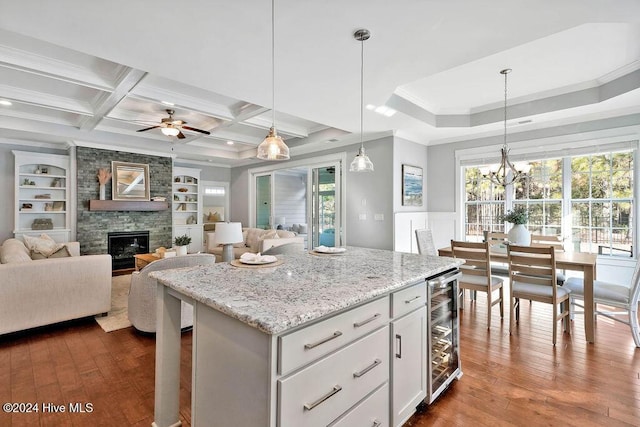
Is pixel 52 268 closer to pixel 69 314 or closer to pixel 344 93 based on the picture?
pixel 69 314

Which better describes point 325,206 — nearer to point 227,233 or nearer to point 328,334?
point 227,233

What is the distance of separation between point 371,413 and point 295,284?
2.45 ft

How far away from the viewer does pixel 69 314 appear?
10.9ft

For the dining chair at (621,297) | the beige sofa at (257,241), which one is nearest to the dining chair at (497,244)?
the dining chair at (621,297)

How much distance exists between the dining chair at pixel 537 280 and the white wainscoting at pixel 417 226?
6.55ft

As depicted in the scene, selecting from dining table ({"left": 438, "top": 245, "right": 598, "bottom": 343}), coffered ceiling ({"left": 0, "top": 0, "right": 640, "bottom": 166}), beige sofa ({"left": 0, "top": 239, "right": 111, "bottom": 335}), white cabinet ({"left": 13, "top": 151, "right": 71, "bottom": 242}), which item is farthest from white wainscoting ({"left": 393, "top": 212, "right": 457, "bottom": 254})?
white cabinet ({"left": 13, "top": 151, "right": 71, "bottom": 242})

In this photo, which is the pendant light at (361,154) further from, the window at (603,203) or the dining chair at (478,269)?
A: the window at (603,203)

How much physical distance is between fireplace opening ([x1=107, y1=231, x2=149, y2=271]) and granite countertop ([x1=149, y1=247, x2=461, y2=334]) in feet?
19.0

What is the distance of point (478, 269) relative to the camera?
3506 millimetres

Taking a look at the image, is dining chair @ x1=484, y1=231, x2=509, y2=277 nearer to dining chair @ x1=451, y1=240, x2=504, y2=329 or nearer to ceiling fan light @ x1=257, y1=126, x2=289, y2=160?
dining chair @ x1=451, y1=240, x2=504, y2=329

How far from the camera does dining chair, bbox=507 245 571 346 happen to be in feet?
9.75

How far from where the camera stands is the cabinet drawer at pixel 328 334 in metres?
1.11

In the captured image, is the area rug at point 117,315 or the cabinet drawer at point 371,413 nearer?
the cabinet drawer at point 371,413

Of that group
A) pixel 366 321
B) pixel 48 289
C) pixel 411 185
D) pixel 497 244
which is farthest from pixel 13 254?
pixel 497 244
